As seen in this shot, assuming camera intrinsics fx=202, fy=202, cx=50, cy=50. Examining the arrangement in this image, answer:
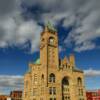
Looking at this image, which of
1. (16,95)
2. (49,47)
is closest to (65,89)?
(49,47)

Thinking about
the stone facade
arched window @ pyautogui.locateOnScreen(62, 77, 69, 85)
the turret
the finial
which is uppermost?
the finial

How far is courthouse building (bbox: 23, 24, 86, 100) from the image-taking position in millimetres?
82625

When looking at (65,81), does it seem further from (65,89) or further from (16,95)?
(16,95)

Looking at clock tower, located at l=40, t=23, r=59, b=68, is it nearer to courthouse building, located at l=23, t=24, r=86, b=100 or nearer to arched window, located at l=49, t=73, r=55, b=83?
courthouse building, located at l=23, t=24, r=86, b=100

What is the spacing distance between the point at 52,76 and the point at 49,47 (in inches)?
495

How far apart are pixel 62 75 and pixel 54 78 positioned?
3959mm

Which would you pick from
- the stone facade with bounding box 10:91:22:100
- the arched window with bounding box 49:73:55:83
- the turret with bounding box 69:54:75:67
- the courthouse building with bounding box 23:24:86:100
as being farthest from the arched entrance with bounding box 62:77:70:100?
the stone facade with bounding box 10:91:22:100

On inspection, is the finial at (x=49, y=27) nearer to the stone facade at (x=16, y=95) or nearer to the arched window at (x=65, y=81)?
the arched window at (x=65, y=81)

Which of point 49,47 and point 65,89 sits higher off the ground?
point 49,47

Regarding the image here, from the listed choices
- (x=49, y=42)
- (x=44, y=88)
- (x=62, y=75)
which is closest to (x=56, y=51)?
(x=49, y=42)

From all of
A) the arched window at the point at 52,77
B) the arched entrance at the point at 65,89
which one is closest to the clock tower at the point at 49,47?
the arched window at the point at 52,77

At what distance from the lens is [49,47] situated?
87750 mm

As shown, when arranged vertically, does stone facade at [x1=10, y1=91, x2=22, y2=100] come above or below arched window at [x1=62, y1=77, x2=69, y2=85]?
below

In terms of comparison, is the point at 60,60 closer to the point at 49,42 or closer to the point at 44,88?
the point at 49,42
